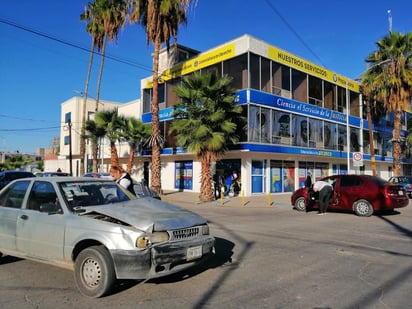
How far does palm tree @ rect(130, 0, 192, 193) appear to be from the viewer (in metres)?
21.9

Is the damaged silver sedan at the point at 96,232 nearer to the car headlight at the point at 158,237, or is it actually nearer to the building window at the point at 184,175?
the car headlight at the point at 158,237

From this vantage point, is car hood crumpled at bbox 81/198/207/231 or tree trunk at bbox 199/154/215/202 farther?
tree trunk at bbox 199/154/215/202

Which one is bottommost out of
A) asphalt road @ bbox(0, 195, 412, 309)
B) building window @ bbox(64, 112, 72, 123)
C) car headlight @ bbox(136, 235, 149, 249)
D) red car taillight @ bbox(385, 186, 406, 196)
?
asphalt road @ bbox(0, 195, 412, 309)

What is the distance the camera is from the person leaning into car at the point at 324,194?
13445mm

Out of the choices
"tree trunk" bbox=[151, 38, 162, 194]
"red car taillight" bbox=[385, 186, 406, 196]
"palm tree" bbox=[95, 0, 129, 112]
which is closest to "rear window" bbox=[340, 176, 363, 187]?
"red car taillight" bbox=[385, 186, 406, 196]

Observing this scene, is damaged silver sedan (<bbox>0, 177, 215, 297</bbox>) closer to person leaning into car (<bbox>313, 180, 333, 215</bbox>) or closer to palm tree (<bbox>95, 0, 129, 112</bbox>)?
person leaning into car (<bbox>313, 180, 333, 215</bbox>)

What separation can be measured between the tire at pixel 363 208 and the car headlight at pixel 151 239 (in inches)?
415

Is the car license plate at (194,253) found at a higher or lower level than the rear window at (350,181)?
lower

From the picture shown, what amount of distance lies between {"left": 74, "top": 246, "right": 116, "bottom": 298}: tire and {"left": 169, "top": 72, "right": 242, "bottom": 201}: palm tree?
13.9m

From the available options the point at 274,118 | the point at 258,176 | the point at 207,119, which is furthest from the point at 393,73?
the point at 207,119

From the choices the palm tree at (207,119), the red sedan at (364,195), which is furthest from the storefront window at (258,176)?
the red sedan at (364,195)

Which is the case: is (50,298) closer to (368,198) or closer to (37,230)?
Answer: (37,230)

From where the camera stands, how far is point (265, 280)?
16.9 feet

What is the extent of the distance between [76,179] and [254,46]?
18950 millimetres
